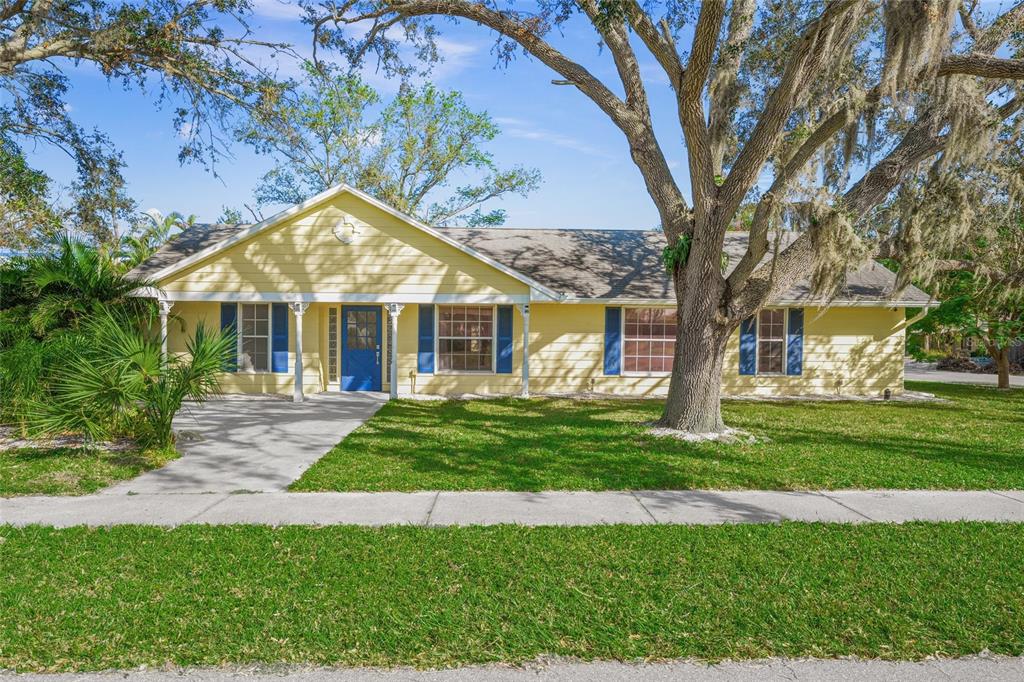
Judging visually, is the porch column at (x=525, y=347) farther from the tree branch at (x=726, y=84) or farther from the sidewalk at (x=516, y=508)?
the sidewalk at (x=516, y=508)

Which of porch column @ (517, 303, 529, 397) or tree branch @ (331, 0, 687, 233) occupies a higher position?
tree branch @ (331, 0, 687, 233)

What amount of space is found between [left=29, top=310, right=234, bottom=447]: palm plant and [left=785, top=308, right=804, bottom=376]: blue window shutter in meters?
12.7

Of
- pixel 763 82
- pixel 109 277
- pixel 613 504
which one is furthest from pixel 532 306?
pixel 613 504

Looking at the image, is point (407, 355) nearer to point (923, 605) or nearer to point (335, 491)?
point (335, 491)

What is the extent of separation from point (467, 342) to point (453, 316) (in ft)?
2.29

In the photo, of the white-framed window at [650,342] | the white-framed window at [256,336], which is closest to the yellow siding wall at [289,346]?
the white-framed window at [256,336]

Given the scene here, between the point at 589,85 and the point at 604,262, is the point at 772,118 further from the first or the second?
the point at 604,262

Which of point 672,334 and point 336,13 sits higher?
point 336,13

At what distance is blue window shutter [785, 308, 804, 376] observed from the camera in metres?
15.9

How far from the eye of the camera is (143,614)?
150 inches

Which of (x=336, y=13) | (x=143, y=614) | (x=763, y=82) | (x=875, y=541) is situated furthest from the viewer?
(x=763, y=82)

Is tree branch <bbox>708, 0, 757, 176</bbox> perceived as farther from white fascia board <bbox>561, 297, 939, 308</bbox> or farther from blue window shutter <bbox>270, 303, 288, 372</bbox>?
blue window shutter <bbox>270, 303, 288, 372</bbox>

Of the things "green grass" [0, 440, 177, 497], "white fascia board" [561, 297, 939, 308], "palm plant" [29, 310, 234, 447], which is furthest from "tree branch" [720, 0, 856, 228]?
"green grass" [0, 440, 177, 497]

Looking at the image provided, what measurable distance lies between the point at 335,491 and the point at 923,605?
16.9 feet
